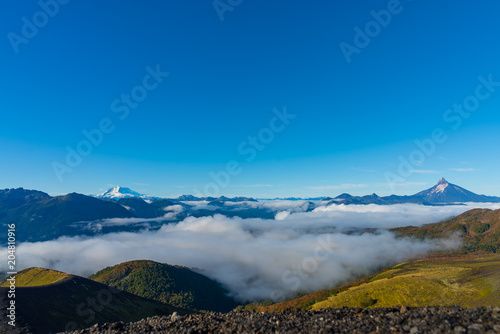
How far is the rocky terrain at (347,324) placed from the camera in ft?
54.6

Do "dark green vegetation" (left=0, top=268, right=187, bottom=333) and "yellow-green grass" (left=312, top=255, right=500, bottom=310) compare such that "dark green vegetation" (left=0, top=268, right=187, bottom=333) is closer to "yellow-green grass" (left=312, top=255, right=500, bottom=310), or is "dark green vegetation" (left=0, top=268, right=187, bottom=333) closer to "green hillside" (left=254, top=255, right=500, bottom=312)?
"green hillside" (left=254, top=255, right=500, bottom=312)

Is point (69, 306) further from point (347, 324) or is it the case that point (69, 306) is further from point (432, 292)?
point (432, 292)

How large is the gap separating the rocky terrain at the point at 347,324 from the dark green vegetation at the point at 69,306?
80135 mm

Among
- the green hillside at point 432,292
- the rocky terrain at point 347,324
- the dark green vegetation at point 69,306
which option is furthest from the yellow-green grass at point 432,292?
the rocky terrain at point 347,324

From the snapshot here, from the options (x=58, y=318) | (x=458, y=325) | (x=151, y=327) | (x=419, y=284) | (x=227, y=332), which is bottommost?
(x=419, y=284)

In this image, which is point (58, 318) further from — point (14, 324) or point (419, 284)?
point (419, 284)

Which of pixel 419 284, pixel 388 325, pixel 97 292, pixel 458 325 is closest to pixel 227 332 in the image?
pixel 388 325

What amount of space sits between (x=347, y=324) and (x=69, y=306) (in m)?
155

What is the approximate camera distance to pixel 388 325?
738 inches

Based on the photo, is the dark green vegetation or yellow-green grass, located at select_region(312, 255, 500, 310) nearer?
the dark green vegetation

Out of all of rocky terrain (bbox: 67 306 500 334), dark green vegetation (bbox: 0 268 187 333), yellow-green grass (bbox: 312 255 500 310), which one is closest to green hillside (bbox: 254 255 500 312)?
yellow-green grass (bbox: 312 255 500 310)

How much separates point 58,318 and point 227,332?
124 m

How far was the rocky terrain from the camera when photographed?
16.6 meters

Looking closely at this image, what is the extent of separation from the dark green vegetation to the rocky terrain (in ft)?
263
